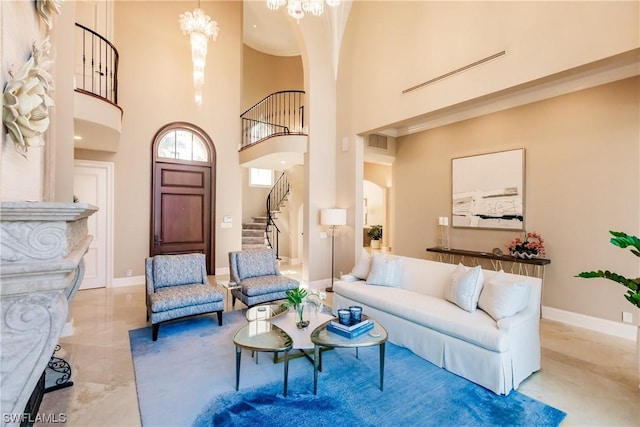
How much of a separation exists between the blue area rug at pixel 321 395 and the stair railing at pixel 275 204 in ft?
19.1

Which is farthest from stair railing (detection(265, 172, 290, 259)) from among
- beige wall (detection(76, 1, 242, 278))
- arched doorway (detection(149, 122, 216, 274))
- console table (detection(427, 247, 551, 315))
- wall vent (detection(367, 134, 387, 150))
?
console table (detection(427, 247, 551, 315))

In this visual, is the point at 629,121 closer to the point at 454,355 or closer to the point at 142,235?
the point at 454,355

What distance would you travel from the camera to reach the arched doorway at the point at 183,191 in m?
6.23

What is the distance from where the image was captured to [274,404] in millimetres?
2305

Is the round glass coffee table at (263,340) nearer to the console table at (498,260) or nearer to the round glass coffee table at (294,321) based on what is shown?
the round glass coffee table at (294,321)

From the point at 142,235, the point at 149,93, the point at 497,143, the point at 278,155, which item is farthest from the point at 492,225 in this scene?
the point at 149,93

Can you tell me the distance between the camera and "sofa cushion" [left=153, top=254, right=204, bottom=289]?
13.1 ft

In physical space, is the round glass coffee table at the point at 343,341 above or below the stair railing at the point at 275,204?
below

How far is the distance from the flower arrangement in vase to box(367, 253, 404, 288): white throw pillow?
1.82 metres

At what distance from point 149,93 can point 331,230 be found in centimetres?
467

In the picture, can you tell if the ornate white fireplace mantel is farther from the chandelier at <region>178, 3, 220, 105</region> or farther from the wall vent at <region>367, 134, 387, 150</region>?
the chandelier at <region>178, 3, 220, 105</region>

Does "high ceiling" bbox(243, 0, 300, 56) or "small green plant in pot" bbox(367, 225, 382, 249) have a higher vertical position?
"high ceiling" bbox(243, 0, 300, 56)

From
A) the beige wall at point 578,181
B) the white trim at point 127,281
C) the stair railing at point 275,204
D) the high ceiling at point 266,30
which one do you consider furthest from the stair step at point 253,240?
the high ceiling at point 266,30

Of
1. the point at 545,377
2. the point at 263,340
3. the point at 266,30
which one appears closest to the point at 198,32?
the point at 266,30
